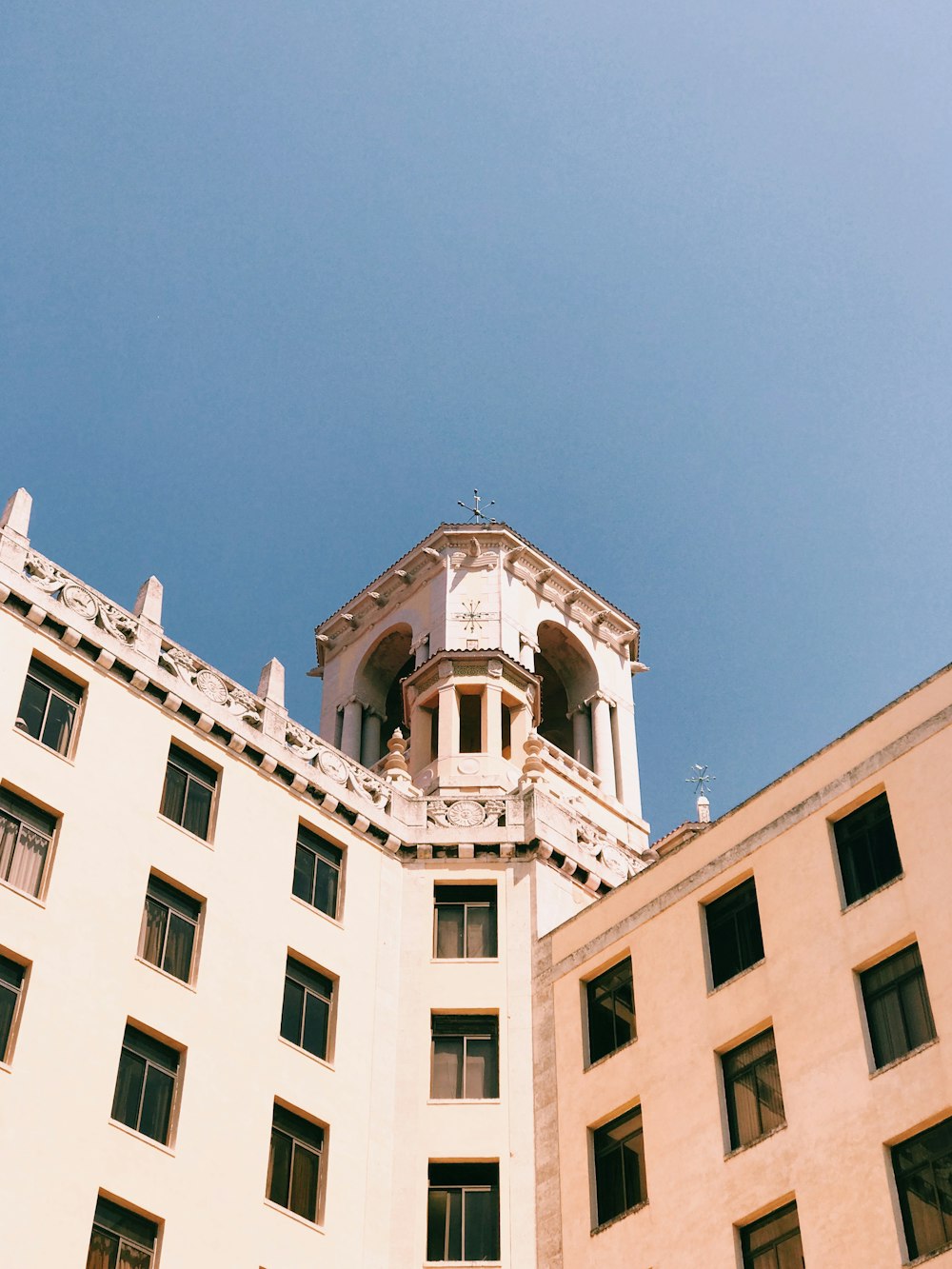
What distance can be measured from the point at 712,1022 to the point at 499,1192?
606cm

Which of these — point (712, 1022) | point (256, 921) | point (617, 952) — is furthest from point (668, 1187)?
point (256, 921)

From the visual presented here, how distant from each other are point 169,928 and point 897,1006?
14904 mm

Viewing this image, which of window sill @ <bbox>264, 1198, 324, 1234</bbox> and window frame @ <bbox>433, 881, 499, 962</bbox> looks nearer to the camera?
window sill @ <bbox>264, 1198, 324, 1234</bbox>

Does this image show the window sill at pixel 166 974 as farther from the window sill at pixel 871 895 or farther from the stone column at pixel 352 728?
the stone column at pixel 352 728

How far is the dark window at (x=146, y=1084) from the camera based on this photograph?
3528 cm

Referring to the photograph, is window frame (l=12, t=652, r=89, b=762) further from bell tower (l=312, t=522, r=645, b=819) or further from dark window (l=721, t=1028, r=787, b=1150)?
bell tower (l=312, t=522, r=645, b=819)

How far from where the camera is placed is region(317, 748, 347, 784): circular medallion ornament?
44.8 meters

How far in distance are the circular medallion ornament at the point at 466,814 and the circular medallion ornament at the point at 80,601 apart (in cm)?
1053

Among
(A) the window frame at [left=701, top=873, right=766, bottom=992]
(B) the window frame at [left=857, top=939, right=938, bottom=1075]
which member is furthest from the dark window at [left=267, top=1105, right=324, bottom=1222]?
(B) the window frame at [left=857, top=939, right=938, bottom=1075]

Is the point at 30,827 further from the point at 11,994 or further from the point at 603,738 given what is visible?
the point at 603,738

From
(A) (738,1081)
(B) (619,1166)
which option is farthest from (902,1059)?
(B) (619,1166)

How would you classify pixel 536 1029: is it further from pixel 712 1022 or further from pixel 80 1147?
pixel 80 1147

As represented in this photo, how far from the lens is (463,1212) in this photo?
3875 cm

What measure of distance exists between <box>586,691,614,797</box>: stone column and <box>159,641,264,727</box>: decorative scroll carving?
984 inches
